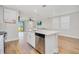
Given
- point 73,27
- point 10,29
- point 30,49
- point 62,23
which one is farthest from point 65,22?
point 30,49

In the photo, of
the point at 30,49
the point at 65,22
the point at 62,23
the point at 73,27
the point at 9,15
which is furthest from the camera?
the point at 65,22

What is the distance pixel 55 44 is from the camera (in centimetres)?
320

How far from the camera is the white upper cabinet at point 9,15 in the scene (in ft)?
17.3

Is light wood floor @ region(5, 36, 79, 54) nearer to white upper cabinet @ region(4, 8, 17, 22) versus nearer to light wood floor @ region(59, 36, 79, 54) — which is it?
light wood floor @ region(59, 36, 79, 54)

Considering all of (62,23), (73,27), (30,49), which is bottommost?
(30,49)

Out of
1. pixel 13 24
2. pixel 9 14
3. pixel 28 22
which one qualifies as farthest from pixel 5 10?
pixel 28 22

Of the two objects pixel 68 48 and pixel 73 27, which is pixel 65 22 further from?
pixel 68 48

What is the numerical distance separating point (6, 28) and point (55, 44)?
3288 mm

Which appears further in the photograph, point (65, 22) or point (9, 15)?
point (65, 22)

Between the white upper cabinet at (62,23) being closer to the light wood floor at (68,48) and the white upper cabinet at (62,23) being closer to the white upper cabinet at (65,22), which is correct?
the white upper cabinet at (65,22)

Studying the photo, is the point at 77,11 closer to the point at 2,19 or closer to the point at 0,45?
the point at 2,19

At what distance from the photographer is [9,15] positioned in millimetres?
5504

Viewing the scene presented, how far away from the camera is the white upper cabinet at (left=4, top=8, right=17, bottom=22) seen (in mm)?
5273

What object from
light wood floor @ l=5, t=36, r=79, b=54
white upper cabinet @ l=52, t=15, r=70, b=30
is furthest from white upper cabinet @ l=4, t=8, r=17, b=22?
white upper cabinet @ l=52, t=15, r=70, b=30
